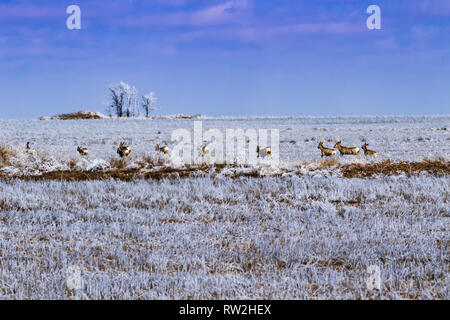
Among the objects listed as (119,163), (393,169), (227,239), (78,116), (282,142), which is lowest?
(227,239)

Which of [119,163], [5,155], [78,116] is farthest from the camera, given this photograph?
[78,116]

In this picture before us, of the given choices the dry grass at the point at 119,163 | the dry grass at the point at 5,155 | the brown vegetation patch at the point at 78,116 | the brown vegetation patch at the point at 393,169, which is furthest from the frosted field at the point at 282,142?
the brown vegetation patch at the point at 78,116

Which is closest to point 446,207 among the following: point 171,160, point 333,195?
point 333,195

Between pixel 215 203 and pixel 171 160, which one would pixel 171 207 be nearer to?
pixel 215 203

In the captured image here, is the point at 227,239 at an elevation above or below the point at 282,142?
below

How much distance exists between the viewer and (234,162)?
15227 mm

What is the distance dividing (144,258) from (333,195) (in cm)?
563

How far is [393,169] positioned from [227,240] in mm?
8526

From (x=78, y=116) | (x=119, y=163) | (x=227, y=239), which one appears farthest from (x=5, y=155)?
(x=78, y=116)

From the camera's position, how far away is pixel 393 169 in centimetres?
1405

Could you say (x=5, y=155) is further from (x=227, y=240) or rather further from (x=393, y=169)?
(x=393, y=169)

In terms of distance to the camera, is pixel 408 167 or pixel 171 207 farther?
pixel 408 167
